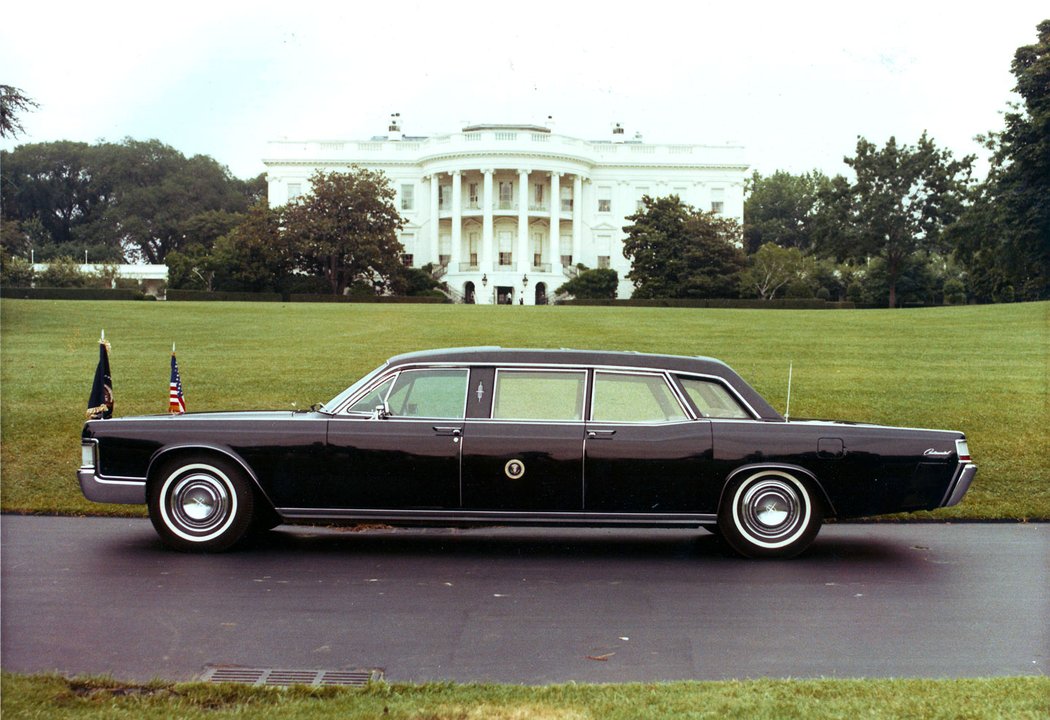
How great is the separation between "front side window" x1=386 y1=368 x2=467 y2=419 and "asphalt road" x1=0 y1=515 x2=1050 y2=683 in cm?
109

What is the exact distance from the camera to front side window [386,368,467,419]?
25.6 feet

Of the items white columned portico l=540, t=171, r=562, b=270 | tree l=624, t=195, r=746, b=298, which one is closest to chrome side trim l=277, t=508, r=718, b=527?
tree l=624, t=195, r=746, b=298

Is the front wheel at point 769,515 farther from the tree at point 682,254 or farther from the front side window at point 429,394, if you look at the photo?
the tree at point 682,254

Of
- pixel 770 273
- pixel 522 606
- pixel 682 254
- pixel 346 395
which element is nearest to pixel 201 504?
pixel 346 395

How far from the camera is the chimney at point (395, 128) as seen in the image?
86.8 metres

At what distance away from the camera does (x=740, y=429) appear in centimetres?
777

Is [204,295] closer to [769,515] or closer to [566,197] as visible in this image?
[566,197]

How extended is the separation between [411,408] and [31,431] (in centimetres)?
696

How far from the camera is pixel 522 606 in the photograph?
6.31 metres

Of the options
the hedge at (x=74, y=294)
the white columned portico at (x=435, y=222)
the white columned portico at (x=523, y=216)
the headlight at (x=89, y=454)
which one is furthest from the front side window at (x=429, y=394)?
the white columned portico at (x=435, y=222)

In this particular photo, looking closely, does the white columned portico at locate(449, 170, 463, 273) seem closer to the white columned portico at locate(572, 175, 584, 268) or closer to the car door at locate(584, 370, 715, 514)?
the white columned portico at locate(572, 175, 584, 268)

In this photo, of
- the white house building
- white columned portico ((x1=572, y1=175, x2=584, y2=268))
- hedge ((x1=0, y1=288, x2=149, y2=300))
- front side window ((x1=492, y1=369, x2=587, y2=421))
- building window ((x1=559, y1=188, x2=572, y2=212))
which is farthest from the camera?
building window ((x1=559, y1=188, x2=572, y2=212))

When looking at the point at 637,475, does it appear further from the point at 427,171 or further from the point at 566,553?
the point at 427,171

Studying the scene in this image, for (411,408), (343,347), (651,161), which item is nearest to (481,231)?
(651,161)
